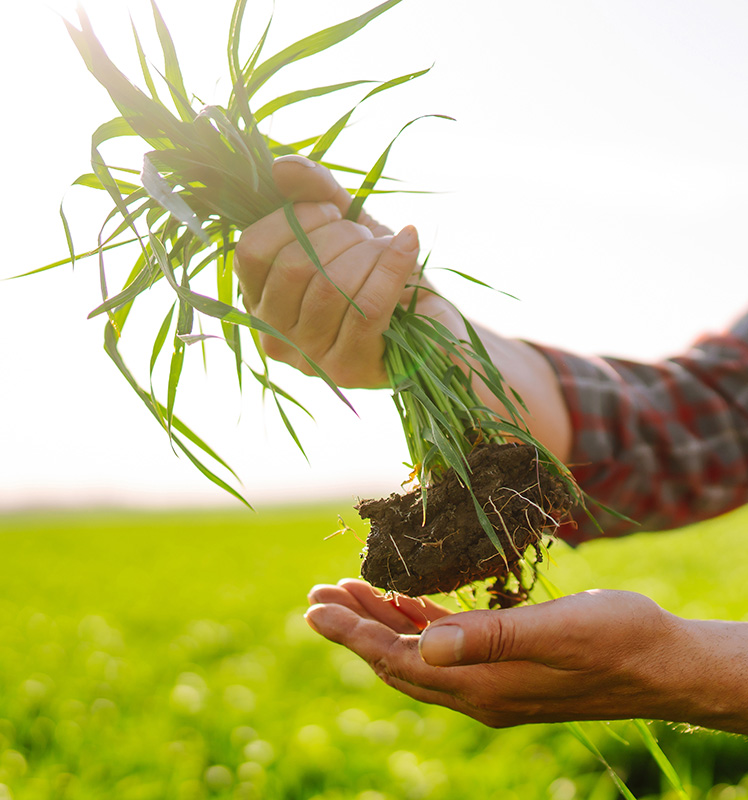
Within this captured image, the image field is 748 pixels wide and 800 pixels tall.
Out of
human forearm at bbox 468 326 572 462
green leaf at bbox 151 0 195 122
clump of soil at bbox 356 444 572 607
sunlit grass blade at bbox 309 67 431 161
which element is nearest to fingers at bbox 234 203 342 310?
sunlit grass blade at bbox 309 67 431 161

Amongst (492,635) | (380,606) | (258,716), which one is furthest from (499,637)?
(258,716)

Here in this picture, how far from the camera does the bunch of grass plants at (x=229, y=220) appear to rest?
0.94m

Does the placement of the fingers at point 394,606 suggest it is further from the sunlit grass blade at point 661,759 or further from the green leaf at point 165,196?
the green leaf at point 165,196

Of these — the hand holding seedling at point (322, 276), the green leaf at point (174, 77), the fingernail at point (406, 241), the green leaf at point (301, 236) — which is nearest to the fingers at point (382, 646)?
the hand holding seedling at point (322, 276)

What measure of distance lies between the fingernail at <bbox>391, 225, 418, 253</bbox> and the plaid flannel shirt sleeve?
0.88 meters

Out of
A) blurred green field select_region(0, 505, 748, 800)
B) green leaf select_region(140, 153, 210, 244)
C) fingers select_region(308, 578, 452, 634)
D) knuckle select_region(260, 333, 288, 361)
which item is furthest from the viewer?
blurred green field select_region(0, 505, 748, 800)

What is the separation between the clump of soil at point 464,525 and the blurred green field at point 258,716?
1043 millimetres

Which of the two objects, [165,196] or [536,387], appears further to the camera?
[536,387]

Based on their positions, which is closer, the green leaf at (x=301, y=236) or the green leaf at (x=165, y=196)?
the green leaf at (x=165, y=196)

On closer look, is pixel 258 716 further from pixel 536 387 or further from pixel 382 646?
pixel 536 387

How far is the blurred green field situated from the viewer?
6.03 feet

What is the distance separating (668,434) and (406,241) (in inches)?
53.7

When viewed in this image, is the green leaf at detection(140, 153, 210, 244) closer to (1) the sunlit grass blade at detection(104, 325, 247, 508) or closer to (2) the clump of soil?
(1) the sunlit grass blade at detection(104, 325, 247, 508)

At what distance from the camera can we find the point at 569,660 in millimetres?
958
